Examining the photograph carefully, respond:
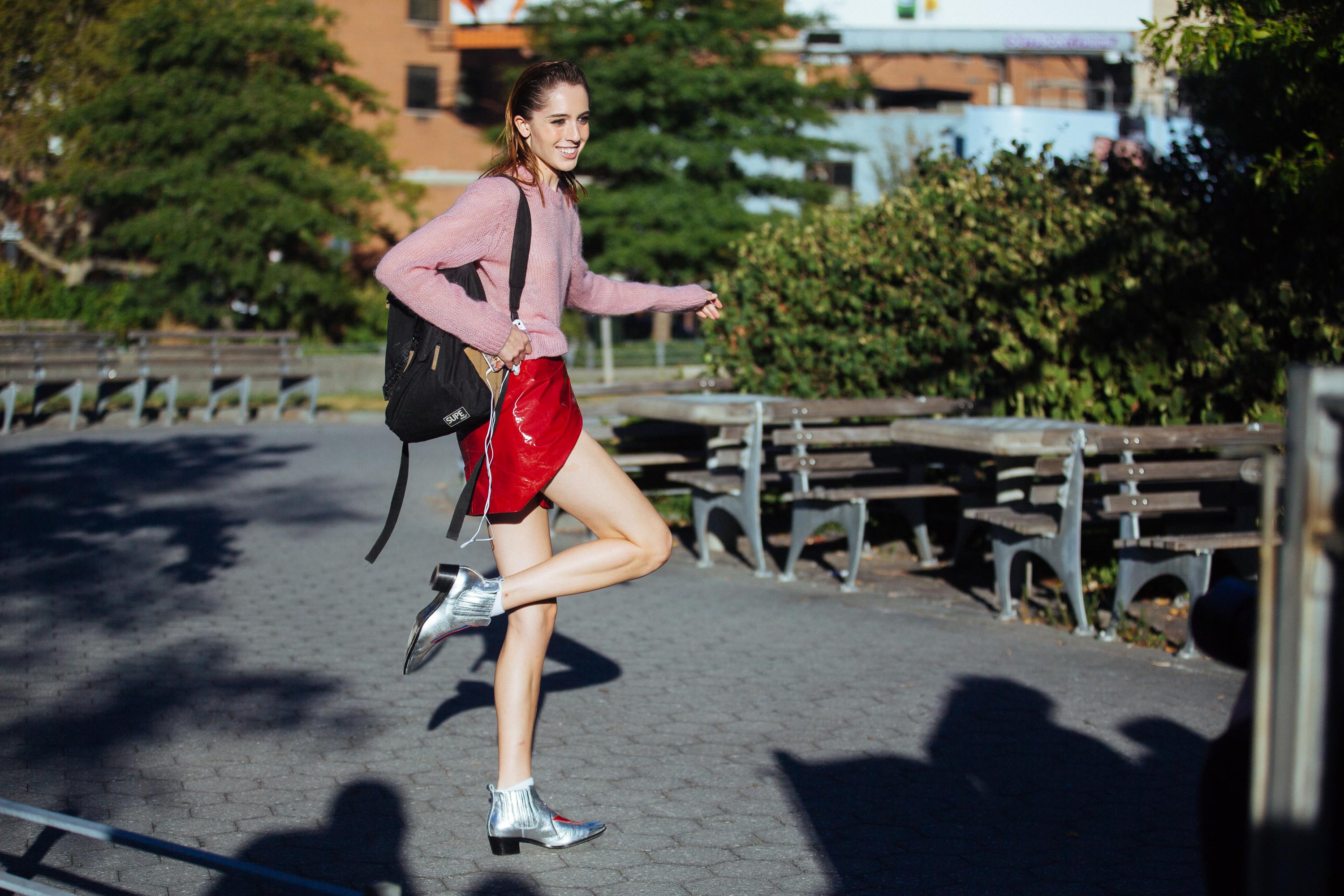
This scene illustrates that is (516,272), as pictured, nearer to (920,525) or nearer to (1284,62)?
(1284,62)

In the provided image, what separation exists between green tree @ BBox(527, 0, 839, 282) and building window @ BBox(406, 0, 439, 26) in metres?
11.1

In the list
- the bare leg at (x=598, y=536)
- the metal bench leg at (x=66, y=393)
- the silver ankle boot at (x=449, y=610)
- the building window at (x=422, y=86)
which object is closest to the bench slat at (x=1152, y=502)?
the bare leg at (x=598, y=536)

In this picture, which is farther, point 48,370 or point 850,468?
point 48,370

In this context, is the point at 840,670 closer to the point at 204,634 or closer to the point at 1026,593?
the point at 1026,593

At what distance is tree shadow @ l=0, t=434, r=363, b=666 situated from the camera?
6.90 metres

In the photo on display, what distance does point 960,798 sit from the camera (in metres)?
4.08

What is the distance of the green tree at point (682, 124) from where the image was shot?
109 feet

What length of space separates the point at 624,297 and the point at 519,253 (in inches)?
22.0

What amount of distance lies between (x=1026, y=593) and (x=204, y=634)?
405 centimetres

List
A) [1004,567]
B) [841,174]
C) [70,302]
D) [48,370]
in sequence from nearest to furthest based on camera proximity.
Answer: [1004,567] < [48,370] < [70,302] < [841,174]

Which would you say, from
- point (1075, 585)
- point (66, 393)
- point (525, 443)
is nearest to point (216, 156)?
point (66, 393)

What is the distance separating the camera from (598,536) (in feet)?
11.3

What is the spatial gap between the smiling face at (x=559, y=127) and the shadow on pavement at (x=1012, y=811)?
200 centimetres

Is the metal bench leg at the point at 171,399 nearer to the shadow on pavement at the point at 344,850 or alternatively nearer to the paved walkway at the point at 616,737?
the paved walkway at the point at 616,737
